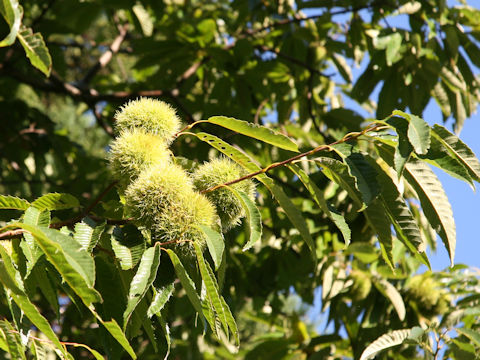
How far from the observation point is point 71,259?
3.15ft

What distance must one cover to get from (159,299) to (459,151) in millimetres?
718

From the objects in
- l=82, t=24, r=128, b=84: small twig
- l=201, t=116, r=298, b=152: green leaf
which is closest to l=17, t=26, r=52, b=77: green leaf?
l=201, t=116, r=298, b=152: green leaf

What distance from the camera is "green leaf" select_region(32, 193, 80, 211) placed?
1299 millimetres

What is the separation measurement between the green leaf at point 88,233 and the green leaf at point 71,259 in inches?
5.4

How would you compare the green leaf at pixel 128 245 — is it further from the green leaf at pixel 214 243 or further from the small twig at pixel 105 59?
the small twig at pixel 105 59

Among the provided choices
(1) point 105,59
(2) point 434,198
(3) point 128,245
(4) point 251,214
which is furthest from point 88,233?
(1) point 105,59

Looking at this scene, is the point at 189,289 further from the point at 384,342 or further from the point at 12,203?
the point at 384,342

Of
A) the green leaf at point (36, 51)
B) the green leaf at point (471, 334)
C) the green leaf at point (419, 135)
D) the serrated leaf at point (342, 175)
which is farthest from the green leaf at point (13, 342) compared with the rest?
the green leaf at point (471, 334)

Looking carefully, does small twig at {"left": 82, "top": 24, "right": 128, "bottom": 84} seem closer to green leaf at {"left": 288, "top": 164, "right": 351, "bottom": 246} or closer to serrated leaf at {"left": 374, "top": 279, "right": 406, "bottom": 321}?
serrated leaf at {"left": 374, "top": 279, "right": 406, "bottom": 321}

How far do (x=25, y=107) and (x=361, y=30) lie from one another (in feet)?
6.40

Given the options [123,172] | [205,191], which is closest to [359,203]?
[205,191]

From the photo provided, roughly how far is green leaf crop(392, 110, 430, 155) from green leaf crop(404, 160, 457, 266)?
149 mm

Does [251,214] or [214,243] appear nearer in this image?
[214,243]

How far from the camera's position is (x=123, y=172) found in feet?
4.41
